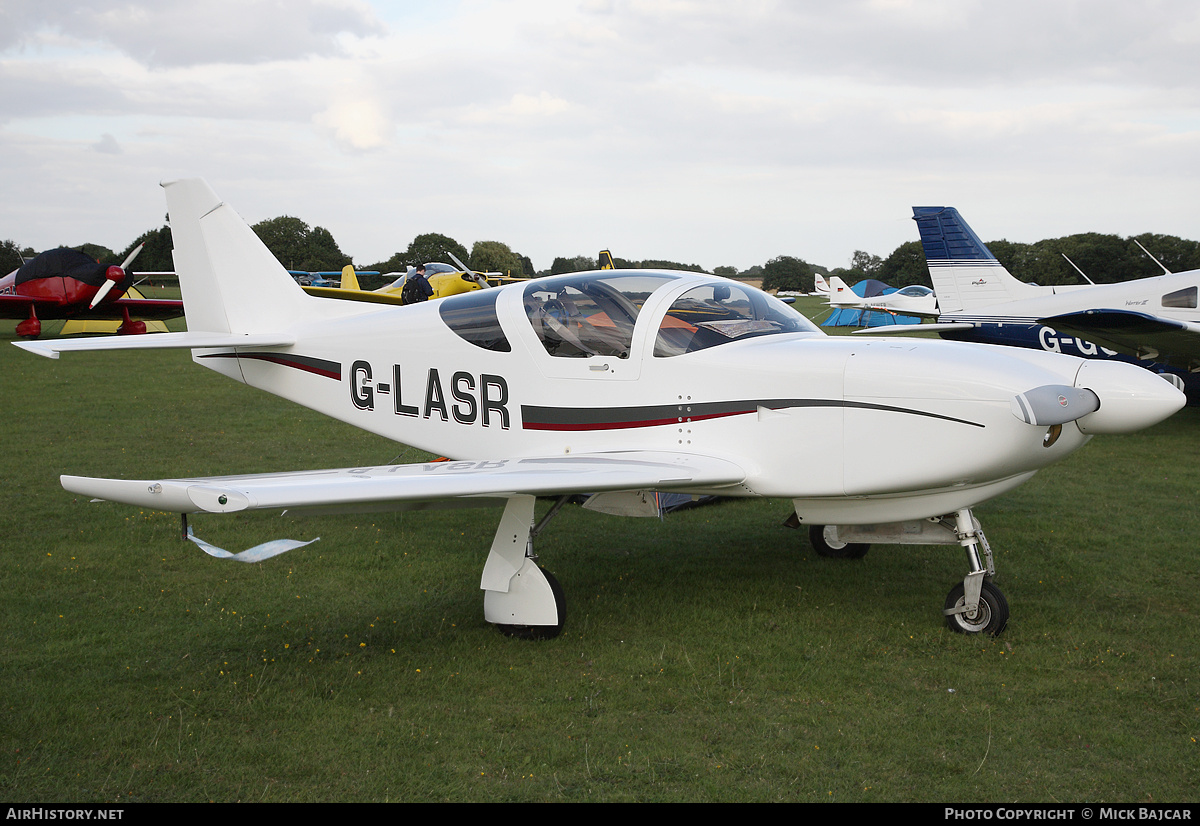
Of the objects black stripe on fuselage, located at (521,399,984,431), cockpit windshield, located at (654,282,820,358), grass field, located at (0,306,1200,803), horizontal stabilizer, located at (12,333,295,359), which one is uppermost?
cockpit windshield, located at (654,282,820,358)

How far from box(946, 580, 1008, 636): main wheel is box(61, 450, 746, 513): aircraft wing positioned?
140cm

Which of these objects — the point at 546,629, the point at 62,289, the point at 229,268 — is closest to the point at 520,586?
the point at 546,629

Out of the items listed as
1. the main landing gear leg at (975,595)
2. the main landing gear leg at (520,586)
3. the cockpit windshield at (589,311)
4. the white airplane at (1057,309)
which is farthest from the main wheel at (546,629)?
the white airplane at (1057,309)

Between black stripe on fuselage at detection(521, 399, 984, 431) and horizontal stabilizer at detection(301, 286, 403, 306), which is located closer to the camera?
black stripe on fuselage at detection(521, 399, 984, 431)

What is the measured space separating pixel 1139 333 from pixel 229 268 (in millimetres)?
10664

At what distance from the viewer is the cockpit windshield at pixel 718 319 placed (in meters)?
4.93

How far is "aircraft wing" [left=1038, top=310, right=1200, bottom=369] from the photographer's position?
34.9 ft

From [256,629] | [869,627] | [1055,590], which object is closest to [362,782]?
[256,629]

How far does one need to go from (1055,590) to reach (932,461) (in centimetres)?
190

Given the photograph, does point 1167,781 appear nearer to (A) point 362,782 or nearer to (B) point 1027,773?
(B) point 1027,773

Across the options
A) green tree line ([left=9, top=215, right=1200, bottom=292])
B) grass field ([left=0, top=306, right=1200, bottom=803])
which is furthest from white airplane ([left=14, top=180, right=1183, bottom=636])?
green tree line ([left=9, top=215, right=1200, bottom=292])

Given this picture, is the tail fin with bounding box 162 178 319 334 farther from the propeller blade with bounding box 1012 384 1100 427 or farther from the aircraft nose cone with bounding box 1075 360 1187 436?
the aircraft nose cone with bounding box 1075 360 1187 436

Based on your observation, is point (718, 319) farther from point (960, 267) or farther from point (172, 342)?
point (960, 267)

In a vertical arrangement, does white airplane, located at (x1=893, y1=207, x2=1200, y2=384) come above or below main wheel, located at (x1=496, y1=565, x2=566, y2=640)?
above
